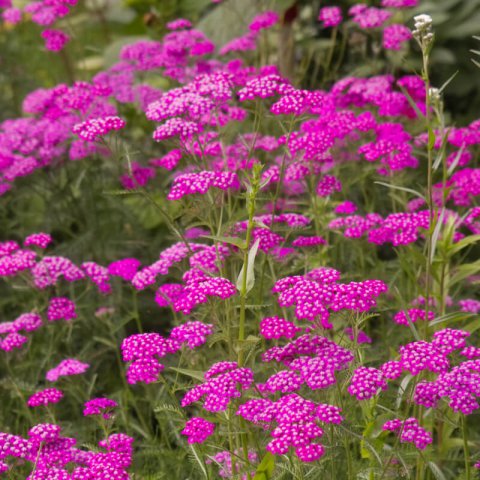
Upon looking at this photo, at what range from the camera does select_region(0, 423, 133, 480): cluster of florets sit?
2.69 meters

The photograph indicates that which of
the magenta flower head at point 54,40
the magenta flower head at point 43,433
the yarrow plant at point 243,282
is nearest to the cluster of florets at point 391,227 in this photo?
the yarrow plant at point 243,282

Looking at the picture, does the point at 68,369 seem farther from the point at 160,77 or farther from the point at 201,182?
the point at 160,77

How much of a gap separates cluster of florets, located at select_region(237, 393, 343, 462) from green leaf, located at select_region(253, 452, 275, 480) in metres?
0.12

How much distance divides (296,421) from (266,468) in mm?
269

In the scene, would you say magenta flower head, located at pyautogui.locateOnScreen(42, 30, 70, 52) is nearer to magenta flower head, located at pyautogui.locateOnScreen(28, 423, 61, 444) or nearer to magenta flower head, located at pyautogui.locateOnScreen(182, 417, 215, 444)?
magenta flower head, located at pyautogui.locateOnScreen(28, 423, 61, 444)

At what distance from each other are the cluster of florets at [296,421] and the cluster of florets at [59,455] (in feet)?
1.32

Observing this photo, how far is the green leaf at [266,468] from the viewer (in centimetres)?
272

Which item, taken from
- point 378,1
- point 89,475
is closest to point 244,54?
point 378,1

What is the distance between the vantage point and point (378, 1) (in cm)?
670

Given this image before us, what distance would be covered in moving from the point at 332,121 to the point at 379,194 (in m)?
0.96

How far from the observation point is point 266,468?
274 centimetres

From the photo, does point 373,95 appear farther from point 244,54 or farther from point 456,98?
point 456,98

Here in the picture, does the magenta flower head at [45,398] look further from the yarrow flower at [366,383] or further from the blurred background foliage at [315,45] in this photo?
the blurred background foliage at [315,45]

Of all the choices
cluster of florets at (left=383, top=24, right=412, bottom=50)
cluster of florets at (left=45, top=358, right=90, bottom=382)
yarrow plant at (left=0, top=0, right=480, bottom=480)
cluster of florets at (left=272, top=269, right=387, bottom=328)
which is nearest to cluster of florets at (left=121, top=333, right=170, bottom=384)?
yarrow plant at (left=0, top=0, right=480, bottom=480)
